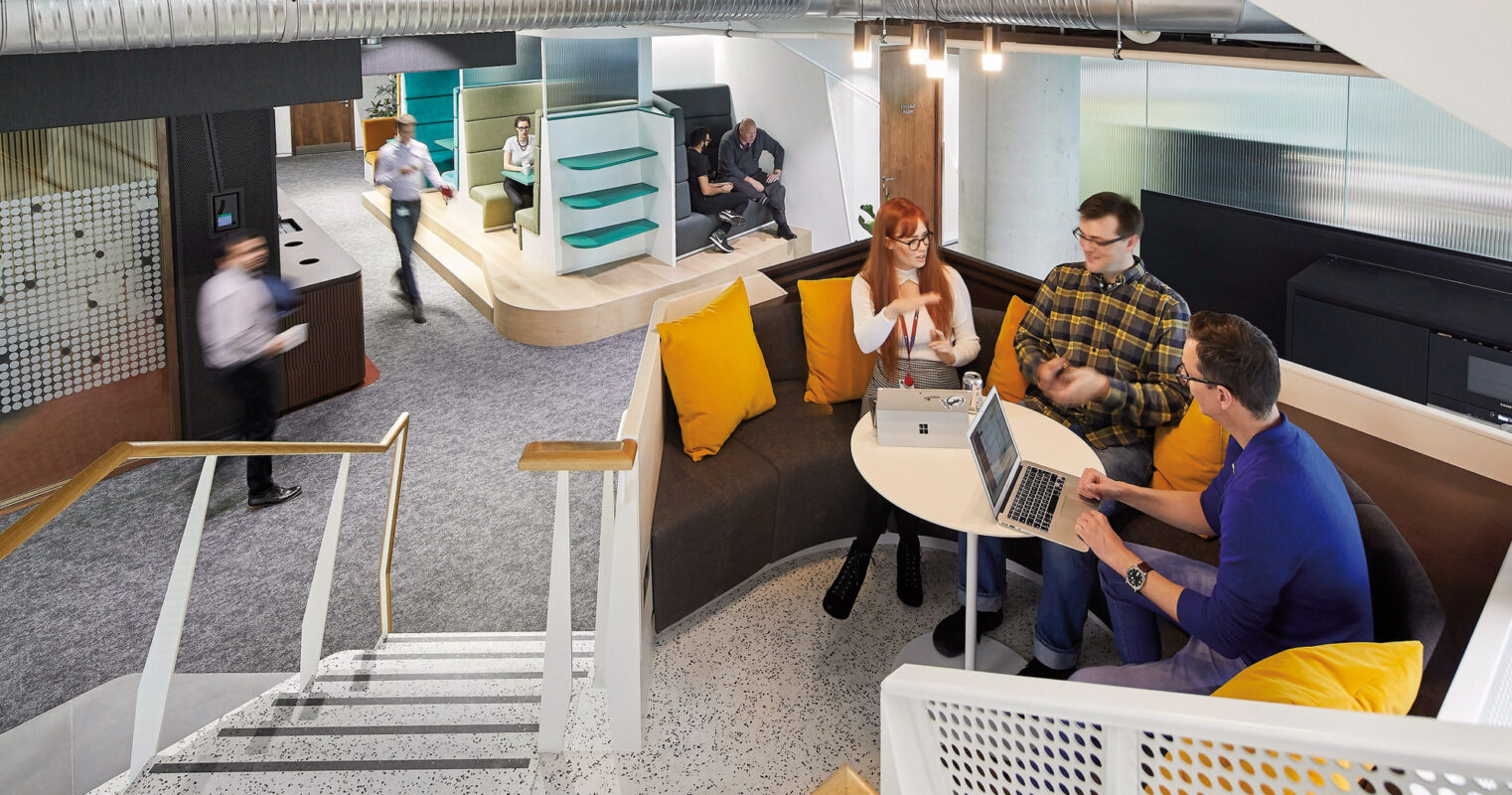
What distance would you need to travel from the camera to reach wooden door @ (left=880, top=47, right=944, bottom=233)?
6.38 meters

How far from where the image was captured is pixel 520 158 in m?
8.52

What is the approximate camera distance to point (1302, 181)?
16.8ft

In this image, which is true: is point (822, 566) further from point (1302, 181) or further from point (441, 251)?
point (441, 251)

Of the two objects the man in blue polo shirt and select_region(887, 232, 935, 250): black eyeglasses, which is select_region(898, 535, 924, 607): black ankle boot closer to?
select_region(887, 232, 935, 250): black eyeglasses

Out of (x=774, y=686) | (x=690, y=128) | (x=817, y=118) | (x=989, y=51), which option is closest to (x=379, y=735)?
(x=774, y=686)

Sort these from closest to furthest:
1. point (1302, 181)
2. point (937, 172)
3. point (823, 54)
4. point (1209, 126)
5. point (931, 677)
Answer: point (931, 677) → point (1302, 181) → point (1209, 126) → point (937, 172) → point (823, 54)

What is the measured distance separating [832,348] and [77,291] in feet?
11.4

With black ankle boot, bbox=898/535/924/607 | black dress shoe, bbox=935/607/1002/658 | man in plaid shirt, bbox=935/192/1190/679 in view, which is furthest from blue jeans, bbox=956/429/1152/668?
black ankle boot, bbox=898/535/924/607

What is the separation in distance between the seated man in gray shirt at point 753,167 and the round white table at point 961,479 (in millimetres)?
5469

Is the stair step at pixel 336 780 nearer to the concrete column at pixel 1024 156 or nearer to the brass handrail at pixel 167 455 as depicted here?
the brass handrail at pixel 167 455

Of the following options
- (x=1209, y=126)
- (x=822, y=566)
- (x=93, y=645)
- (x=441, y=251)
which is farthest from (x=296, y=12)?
(x=441, y=251)

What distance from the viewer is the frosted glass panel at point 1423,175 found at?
4355 mm

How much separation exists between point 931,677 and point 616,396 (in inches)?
189

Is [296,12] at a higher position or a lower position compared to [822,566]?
higher
